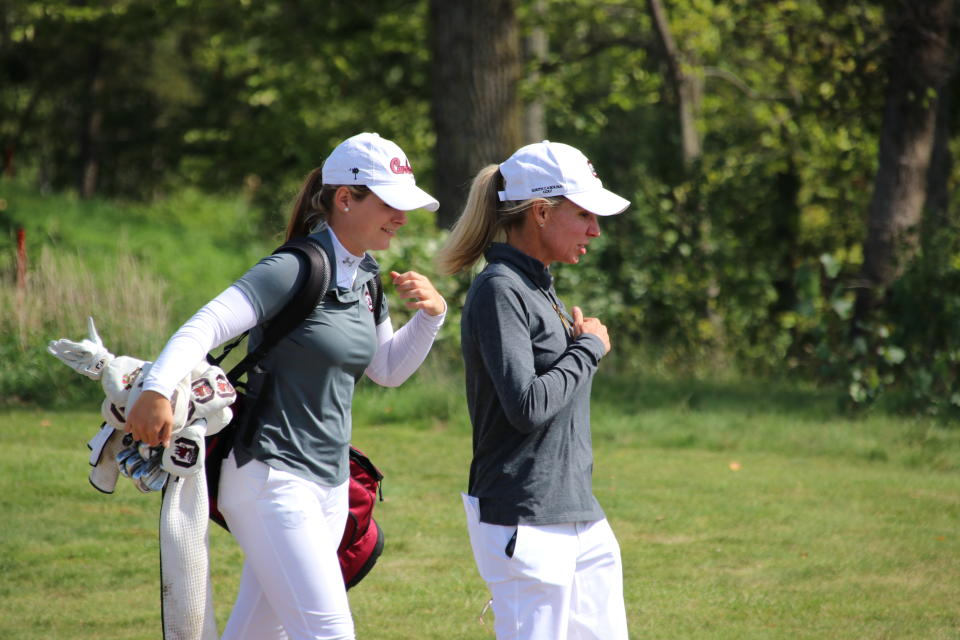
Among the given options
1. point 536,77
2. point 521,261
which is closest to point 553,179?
point 521,261

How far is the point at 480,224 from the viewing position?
350cm

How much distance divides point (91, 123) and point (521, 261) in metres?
28.6

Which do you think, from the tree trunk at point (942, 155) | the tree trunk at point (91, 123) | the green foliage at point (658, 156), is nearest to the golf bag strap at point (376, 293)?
the green foliage at point (658, 156)

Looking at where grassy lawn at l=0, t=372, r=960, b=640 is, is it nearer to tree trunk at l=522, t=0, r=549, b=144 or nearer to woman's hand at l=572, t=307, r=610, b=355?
woman's hand at l=572, t=307, r=610, b=355

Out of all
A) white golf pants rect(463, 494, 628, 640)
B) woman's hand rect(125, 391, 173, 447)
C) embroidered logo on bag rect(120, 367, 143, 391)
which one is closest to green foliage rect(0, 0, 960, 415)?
embroidered logo on bag rect(120, 367, 143, 391)

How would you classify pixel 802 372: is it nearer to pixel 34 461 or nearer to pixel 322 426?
pixel 34 461

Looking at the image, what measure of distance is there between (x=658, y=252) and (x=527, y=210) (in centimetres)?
943

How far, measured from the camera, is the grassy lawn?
5.53 m

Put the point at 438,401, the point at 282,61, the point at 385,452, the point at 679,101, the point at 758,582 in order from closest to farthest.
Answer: the point at 758,582 < the point at 385,452 < the point at 438,401 < the point at 679,101 < the point at 282,61

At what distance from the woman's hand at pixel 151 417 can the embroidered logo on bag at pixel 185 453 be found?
0.15 metres

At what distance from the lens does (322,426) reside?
3.49m

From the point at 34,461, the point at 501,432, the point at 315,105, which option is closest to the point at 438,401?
the point at 34,461

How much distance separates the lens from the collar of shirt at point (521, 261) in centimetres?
337

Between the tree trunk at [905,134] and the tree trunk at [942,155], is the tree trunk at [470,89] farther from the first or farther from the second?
the tree trunk at [942,155]
